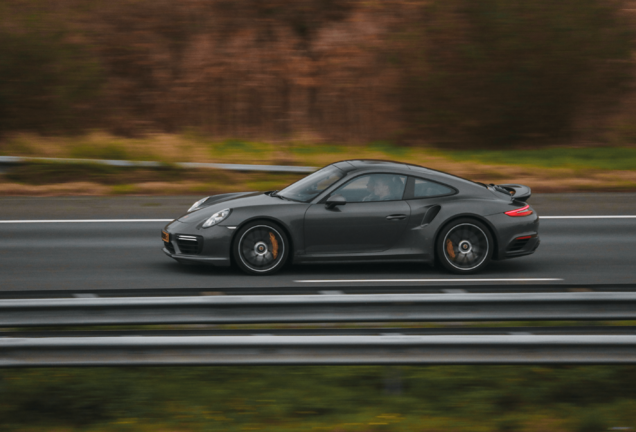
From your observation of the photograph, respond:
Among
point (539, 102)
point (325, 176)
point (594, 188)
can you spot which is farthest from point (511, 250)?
point (539, 102)

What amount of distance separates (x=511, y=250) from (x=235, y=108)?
45.8 ft

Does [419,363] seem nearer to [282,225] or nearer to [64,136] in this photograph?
[282,225]

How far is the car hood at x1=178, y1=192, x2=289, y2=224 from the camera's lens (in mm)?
7820

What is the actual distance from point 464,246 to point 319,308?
12.6 ft

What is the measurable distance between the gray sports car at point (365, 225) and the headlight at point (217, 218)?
12 millimetres

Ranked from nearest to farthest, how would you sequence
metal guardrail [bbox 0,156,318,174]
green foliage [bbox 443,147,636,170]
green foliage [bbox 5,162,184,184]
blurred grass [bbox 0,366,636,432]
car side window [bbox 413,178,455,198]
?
1. blurred grass [bbox 0,366,636,432]
2. car side window [bbox 413,178,455,198]
3. green foliage [bbox 5,162,184,184]
4. metal guardrail [bbox 0,156,318,174]
5. green foliage [bbox 443,147,636,170]

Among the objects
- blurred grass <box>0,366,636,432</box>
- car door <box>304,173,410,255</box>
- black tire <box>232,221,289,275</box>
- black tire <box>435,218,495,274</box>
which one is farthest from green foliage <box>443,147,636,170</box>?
blurred grass <box>0,366,636,432</box>

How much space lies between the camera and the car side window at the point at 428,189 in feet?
26.0

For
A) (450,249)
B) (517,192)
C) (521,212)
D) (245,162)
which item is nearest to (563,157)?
(245,162)

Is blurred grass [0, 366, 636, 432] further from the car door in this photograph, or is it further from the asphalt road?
the car door

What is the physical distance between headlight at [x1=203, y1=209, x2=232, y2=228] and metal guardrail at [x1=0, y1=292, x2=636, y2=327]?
3.30m

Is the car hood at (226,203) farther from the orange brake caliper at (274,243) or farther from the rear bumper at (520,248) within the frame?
the rear bumper at (520,248)

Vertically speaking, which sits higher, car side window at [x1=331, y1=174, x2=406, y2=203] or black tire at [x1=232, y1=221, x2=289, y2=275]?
car side window at [x1=331, y1=174, x2=406, y2=203]

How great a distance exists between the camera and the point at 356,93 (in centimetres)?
2033
